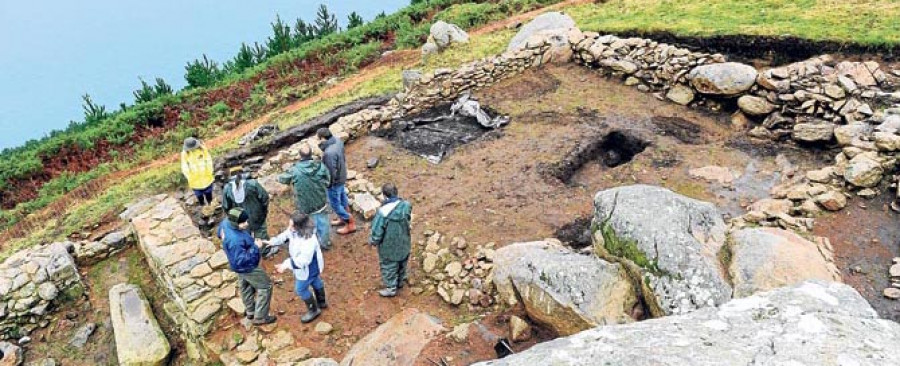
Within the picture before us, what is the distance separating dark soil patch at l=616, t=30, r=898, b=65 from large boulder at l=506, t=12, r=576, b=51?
254cm

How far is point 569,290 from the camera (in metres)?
6.51

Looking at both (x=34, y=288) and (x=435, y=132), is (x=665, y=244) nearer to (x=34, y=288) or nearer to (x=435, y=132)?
(x=435, y=132)

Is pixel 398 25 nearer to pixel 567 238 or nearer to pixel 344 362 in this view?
pixel 567 238

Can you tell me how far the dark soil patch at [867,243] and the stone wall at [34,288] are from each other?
1058 centimetres

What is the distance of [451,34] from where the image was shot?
56.4 ft

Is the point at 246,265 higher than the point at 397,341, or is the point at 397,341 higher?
the point at 246,265

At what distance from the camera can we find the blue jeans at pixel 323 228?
8656 mm

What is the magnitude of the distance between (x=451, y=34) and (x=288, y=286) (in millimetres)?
10714

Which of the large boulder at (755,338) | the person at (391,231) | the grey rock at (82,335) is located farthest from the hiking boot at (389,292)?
the grey rock at (82,335)

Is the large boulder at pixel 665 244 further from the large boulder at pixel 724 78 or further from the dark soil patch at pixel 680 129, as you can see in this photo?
the large boulder at pixel 724 78

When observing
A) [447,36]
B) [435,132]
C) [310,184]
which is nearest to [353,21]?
[447,36]

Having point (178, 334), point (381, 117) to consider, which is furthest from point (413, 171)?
point (178, 334)

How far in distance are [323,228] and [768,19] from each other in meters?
11.2

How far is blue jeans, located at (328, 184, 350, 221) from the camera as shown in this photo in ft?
30.2
